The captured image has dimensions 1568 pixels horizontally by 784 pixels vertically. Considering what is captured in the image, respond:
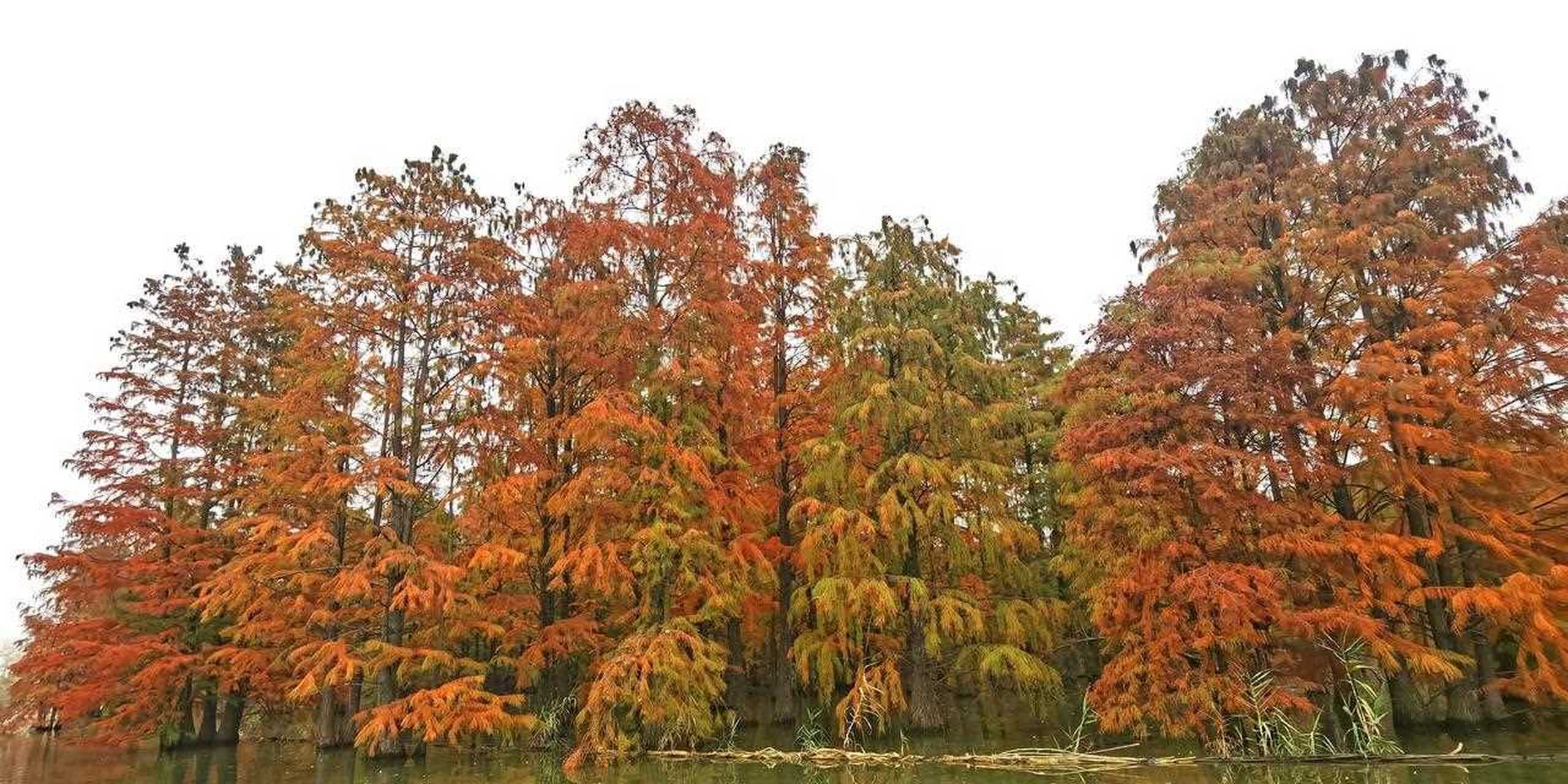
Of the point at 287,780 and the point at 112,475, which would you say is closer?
the point at 287,780

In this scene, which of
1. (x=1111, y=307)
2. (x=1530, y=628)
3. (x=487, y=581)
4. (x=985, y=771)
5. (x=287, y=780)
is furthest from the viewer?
(x=487, y=581)

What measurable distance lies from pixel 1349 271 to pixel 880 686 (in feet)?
42.9

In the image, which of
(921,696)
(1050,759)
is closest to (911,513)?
(921,696)

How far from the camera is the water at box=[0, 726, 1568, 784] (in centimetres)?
1050

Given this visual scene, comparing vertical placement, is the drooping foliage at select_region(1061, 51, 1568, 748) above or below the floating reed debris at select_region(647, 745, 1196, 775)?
above

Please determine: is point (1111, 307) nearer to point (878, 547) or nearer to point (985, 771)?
point (878, 547)

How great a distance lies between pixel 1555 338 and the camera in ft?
47.1

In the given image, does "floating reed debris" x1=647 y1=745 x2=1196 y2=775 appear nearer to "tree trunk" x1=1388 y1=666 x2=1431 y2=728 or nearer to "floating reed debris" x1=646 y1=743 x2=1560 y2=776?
"floating reed debris" x1=646 y1=743 x2=1560 y2=776

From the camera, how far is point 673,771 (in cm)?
1423

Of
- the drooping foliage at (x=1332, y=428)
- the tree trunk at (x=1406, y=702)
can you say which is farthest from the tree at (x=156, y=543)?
the tree trunk at (x=1406, y=702)

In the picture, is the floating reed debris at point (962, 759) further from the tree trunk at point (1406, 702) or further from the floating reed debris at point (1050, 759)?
the tree trunk at point (1406, 702)

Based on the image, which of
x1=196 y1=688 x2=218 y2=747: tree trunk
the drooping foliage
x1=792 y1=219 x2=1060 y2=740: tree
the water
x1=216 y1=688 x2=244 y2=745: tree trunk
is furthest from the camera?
x1=216 y1=688 x2=244 y2=745: tree trunk

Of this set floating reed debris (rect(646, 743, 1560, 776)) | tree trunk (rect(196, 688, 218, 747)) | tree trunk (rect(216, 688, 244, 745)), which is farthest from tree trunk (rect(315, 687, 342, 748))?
floating reed debris (rect(646, 743, 1560, 776))

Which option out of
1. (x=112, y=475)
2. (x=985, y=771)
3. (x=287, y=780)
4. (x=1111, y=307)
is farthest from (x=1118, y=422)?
(x=112, y=475)
